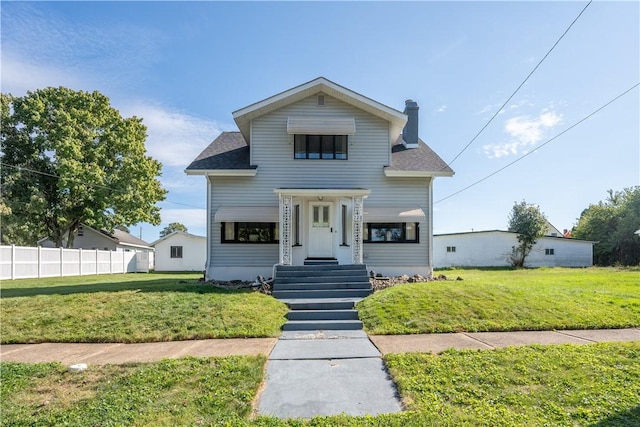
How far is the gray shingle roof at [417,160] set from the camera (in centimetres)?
1382

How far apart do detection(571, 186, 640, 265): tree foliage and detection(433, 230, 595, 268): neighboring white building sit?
2119 mm

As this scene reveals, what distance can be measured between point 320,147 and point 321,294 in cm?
615

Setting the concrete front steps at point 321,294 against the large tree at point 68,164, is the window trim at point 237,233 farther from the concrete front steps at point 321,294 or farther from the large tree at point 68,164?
the large tree at point 68,164

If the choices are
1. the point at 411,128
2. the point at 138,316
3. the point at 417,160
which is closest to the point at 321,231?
the point at 417,160

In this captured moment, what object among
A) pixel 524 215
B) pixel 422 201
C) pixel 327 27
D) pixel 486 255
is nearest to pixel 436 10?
pixel 327 27

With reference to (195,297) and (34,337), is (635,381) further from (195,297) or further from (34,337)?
(34,337)

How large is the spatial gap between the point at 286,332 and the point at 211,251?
6.94 meters

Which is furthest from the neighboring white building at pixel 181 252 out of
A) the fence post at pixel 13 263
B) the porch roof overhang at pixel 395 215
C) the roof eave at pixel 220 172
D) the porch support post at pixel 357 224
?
the porch support post at pixel 357 224

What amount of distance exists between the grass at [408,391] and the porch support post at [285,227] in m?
7.08

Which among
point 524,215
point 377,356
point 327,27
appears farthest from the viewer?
point 524,215

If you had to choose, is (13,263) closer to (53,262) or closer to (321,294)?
(53,262)

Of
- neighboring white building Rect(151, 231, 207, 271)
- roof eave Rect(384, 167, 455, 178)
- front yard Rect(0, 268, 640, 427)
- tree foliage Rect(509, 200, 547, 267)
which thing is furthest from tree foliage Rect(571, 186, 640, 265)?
neighboring white building Rect(151, 231, 207, 271)

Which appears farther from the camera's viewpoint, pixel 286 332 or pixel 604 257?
pixel 604 257

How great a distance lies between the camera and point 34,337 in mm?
7039
